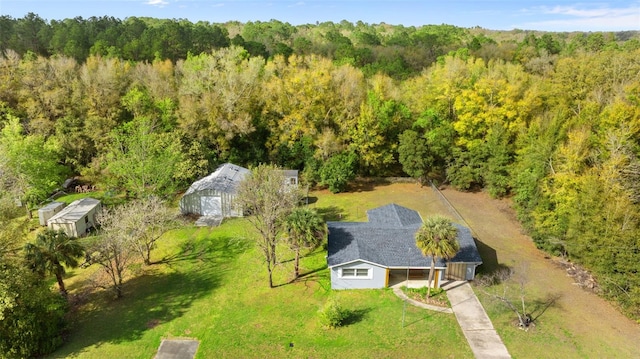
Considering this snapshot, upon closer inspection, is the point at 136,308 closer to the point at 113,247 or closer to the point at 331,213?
the point at 113,247

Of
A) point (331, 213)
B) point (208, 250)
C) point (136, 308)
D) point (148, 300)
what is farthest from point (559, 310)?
point (136, 308)

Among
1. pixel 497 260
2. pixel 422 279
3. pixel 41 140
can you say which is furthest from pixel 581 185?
pixel 41 140

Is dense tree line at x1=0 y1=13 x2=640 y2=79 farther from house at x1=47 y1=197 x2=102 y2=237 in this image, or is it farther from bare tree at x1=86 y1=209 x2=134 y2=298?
bare tree at x1=86 y1=209 x2=134 y2=298

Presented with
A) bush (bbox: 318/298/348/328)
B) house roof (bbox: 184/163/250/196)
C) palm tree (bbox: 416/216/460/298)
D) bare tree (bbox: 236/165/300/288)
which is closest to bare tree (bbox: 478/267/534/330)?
palm tree (bbox: 416/216/460/298)

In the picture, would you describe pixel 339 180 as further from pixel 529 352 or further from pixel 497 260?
pixel 529 352

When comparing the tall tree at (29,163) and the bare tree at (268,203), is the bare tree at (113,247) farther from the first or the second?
the tall tree at (29,163)

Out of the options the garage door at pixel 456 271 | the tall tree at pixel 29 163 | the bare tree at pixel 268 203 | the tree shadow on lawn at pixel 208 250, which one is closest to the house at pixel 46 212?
the tall tree at pixel 29 163
